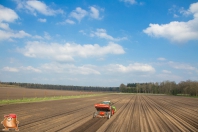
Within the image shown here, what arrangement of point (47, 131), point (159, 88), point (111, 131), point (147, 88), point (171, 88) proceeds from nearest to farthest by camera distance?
1. point (47, 131)
2. point (111, 131)
3. point (171, 88)
4. point (159, 88)
5. point (147, 88)

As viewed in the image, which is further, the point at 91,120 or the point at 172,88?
the point at 172,88

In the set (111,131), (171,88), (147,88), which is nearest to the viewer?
(111,131)

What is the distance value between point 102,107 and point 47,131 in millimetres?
6725

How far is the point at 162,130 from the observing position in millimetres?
11320

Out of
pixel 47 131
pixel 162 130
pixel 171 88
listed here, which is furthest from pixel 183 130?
pixel 171 88

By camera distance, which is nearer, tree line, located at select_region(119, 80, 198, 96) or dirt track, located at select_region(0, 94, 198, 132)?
dirt track, located at select_region(0, 94, 198, 132)

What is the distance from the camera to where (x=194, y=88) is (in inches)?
3531

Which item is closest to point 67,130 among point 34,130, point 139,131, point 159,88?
point 34,130

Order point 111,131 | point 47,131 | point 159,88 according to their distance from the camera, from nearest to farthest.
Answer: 1. point 47,131
2. point 111,131
3. point 159,88

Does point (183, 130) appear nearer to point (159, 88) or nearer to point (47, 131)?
point (47, 131)

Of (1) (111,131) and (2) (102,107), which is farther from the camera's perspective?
(2) (102,107)

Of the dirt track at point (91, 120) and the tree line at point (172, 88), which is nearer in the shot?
the dirt track at point (91, 120)

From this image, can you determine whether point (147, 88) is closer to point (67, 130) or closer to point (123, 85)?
point (123, 85)

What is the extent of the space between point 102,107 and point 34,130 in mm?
7078
